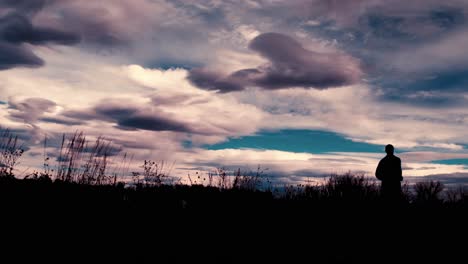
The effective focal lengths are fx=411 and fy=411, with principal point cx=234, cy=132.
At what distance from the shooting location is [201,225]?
705cm

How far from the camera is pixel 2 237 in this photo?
548cm

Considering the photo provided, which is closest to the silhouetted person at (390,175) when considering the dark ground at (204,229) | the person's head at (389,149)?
the person's head at (389,149)

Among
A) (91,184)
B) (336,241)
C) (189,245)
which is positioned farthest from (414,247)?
(91,184)

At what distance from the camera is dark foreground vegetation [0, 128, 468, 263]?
546 centimetres

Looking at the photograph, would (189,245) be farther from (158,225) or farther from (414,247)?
(414,247)

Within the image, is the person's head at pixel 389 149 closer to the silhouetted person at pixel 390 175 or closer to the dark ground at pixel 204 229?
the silhouetted person at pixel 390 175

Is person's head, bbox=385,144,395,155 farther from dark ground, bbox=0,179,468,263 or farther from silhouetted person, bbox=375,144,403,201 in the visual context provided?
dark ground, bbox=0,179,468,263

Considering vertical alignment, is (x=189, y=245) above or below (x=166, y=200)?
below

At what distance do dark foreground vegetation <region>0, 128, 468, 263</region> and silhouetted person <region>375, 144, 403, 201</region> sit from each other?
716mm

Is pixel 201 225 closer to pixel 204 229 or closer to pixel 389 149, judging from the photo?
pixel 204 229

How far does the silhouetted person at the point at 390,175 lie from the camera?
11.4 meters

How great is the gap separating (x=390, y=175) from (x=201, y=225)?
21.4 ft

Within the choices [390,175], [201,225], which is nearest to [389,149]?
[390,175]

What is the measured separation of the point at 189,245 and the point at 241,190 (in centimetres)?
524
